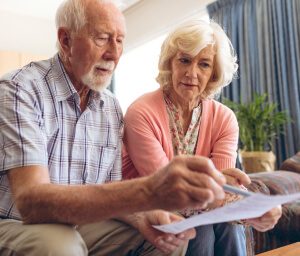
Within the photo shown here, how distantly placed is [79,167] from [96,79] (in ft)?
0.88

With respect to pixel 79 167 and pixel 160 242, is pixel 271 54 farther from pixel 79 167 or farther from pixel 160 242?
pixel 160 242

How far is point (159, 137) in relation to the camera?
1.41 m

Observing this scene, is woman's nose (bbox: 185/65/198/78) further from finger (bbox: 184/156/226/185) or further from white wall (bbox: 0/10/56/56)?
white wall (bbox: 0/10/56/56)

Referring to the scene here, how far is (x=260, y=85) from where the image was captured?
12.4 feet

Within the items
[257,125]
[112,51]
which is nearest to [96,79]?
[112,51]

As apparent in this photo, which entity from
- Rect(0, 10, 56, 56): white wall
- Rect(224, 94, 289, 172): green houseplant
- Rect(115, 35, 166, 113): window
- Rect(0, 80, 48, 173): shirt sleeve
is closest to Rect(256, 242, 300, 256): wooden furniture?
Rect(0, 80, 48, 173): shirt sleeve

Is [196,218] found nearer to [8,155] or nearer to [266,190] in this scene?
[8,155]

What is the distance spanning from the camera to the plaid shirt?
0.96 m

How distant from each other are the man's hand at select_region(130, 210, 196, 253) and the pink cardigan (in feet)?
0.96

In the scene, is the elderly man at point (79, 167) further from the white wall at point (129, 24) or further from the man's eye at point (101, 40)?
the white wall at point (129, 24)

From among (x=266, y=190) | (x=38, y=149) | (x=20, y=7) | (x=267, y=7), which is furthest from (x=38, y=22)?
(x=38, y=149)

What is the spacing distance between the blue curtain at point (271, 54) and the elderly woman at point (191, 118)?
2094 millimetres

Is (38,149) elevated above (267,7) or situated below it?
below

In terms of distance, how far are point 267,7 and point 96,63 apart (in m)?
2.95
